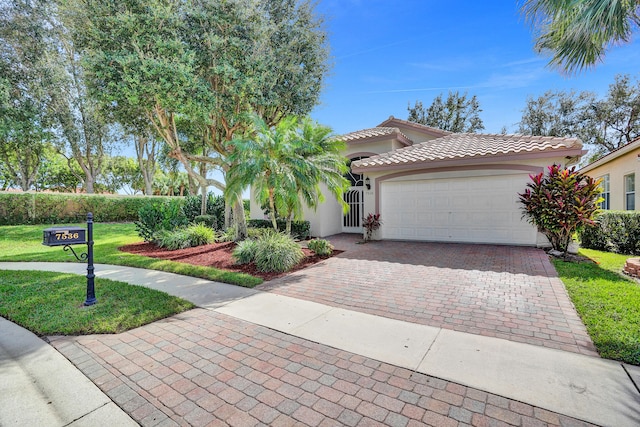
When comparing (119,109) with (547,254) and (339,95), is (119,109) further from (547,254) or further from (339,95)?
(547,254)

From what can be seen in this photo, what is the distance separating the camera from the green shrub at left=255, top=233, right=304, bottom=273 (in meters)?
7.74

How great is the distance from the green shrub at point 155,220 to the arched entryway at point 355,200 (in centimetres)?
780

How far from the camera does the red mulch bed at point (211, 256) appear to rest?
794 centimetres

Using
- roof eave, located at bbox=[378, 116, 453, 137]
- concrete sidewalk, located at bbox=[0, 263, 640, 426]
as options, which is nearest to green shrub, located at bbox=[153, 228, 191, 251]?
concrete sidewalk, located at bbox=[0, 263, 640, 426]

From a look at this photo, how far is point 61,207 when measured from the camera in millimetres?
18422

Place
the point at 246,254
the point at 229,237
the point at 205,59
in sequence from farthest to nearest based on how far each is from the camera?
the point at 229,237 → the point at 205,59 → the point at 246,254

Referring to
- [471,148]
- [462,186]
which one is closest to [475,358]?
[462,186]

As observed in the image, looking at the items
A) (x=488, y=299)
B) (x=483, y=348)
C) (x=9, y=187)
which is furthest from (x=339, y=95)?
(x=9, y=187)

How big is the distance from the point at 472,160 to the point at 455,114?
22163mm

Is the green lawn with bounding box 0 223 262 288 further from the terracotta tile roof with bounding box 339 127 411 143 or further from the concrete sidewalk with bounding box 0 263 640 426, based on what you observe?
the terracotta tile roof with bounding box 339 127 411 143

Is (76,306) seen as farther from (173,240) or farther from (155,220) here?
(155,220)

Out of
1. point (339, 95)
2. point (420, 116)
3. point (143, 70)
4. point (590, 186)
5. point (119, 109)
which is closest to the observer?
point (590, 186)

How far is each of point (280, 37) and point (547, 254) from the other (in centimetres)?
1175

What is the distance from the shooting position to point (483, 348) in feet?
11.6
